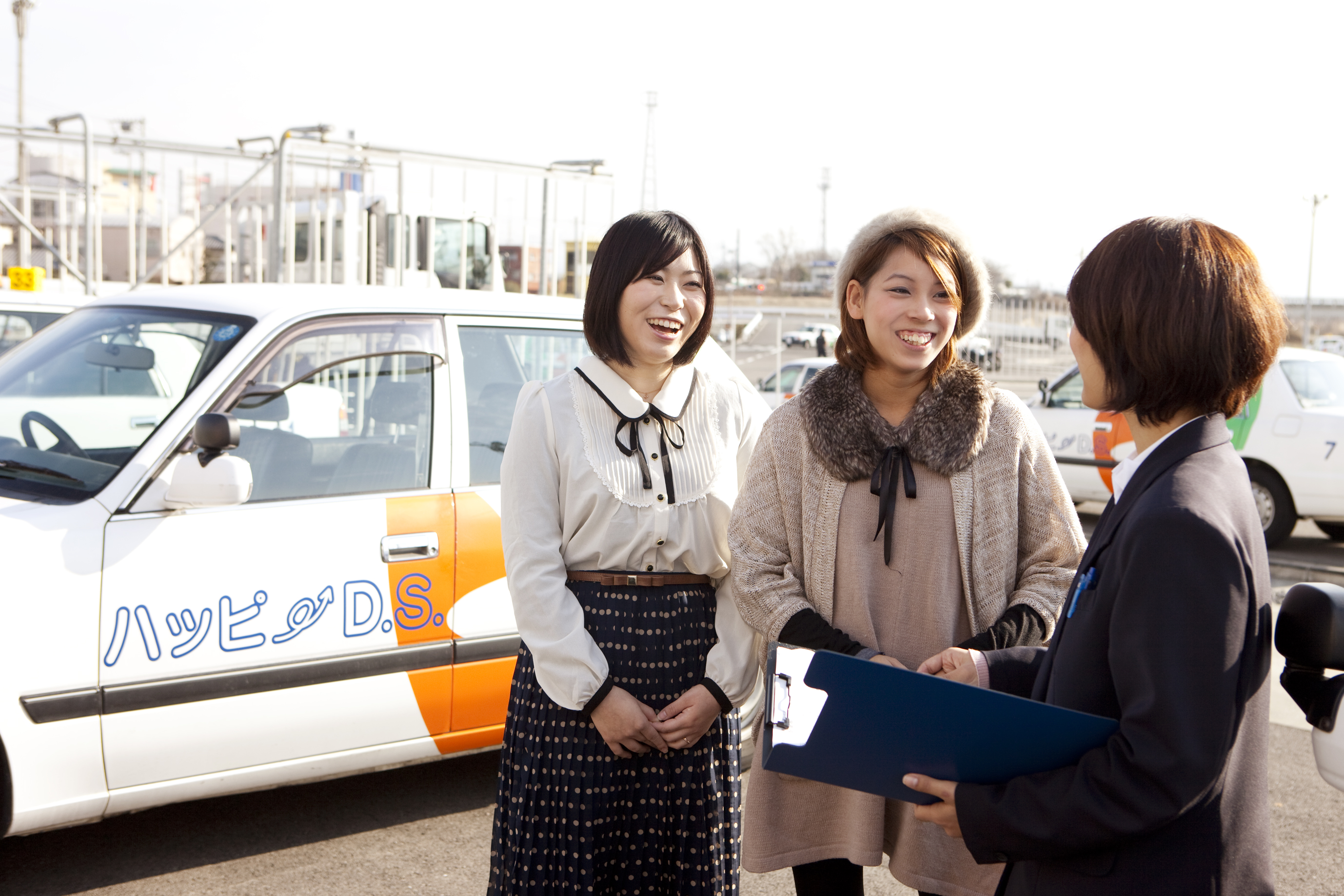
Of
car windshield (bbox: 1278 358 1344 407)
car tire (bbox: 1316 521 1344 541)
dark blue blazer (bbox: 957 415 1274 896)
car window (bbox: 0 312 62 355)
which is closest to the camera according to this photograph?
dark blue blazer (bbox: 957 415 1274 896)

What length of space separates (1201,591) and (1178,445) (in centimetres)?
22

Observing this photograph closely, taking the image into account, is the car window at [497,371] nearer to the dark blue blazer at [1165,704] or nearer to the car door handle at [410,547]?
the car door handle at [410,547]

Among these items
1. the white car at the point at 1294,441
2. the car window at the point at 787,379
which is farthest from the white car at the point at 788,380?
the white car at the point at 1294,441

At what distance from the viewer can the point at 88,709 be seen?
2861 millimetres

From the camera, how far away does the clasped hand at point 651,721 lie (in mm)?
2102

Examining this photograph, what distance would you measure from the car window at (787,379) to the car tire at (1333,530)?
6.68 meters

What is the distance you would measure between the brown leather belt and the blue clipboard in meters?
0.64

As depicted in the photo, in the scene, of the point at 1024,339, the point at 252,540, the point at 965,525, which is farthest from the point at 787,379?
the point at 1024,339

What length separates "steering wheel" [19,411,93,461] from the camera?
10.8 ft

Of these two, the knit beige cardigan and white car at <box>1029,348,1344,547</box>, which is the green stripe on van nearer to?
white car at <box>1029,348,1344,547</box>

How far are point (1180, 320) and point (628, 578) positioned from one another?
1.18 metres

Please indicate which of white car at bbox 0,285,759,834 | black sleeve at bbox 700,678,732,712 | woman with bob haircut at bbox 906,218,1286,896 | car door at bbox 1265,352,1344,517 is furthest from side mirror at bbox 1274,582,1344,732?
car door at bbox 1265,352,1344,517

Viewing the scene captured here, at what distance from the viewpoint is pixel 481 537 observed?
3.47m

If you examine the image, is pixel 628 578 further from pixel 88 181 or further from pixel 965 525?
pixel 88 181
